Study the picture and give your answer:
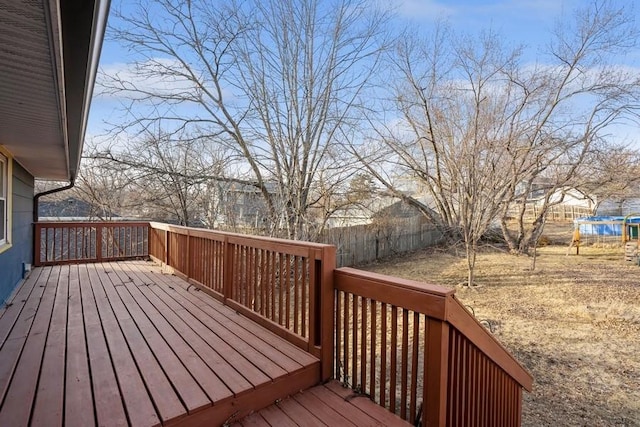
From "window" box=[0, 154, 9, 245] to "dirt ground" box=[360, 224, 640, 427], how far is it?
6.27 metres

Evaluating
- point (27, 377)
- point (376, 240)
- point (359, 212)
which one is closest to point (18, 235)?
point (27, 377)

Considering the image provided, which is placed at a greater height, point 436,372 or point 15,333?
point 436,372

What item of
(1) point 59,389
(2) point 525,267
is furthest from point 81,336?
(2) point 525,267

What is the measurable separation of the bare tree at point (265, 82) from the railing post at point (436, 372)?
17.7 ft

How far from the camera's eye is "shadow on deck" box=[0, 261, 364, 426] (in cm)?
176

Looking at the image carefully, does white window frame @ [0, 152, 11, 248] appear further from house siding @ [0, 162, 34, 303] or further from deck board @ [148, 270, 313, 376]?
deck board @ [148, 270, 313, 376]

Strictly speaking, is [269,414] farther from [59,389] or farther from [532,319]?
[532,319]

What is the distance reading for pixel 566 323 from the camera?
536 centimetres

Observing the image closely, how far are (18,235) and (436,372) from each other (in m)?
6.08

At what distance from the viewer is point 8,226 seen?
14.4ft

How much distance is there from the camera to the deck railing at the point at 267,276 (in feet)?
7.73

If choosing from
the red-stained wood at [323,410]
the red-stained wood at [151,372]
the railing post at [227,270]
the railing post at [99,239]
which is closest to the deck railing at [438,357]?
the red-stained wood at [323,410]

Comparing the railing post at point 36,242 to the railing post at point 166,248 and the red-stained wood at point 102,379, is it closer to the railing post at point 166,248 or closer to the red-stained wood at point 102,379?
the railing post at point 166,248

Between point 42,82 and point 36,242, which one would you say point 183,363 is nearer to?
point 42,82
